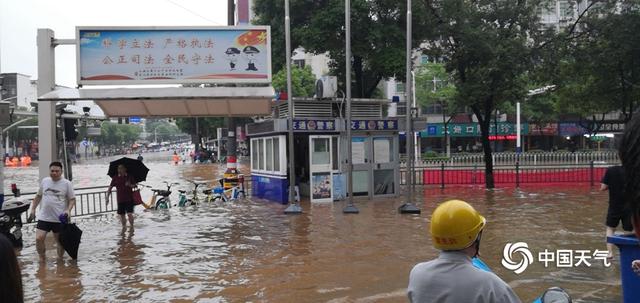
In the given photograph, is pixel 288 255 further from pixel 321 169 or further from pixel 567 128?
pixel 567 128

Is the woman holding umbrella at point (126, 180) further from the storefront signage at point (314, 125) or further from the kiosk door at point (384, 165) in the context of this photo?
the kiosk door at point (384, 165)

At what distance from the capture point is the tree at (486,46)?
19.7 meters

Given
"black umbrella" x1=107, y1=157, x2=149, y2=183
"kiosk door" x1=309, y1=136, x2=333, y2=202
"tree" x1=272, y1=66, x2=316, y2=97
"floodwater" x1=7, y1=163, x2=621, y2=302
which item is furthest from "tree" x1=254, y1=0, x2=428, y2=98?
"tree" x1=272, y1=66, x2=316, y2=97

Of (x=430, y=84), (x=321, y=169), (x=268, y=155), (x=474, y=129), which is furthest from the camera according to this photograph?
(x=474, y=129)

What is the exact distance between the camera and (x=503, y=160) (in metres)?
36.5

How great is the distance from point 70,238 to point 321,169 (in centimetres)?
Result: 917

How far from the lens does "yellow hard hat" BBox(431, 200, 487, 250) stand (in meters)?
2.73

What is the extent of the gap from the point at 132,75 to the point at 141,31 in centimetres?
96

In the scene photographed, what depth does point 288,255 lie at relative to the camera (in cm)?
984

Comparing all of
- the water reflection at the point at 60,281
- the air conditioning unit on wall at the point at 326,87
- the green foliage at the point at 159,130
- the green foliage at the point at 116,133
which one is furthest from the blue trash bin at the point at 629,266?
the green foliage at the point at 159,130

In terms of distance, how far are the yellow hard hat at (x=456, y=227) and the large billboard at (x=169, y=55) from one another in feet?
33.2

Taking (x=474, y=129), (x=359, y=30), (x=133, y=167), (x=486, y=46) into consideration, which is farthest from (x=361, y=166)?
(x=474, y=129)

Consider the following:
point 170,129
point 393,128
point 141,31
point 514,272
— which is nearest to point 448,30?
point 393,128

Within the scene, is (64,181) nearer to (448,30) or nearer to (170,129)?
(448,30)
